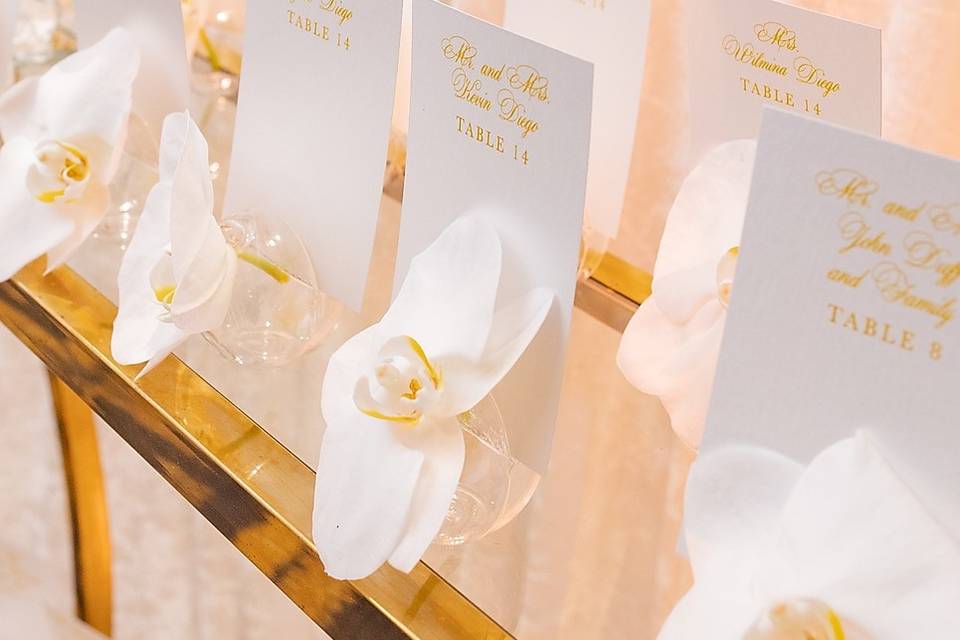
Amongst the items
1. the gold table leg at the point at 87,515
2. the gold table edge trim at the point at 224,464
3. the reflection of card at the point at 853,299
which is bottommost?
the gold table leg at the point at 87,515

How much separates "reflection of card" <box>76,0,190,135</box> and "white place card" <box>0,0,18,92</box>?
11cm

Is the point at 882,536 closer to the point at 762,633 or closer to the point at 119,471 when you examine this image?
the point at 762,633

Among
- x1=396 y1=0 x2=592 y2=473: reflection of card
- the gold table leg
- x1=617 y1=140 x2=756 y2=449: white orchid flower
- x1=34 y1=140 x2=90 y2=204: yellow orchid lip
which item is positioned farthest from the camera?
the gold table leg

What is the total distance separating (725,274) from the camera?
0.53 metres

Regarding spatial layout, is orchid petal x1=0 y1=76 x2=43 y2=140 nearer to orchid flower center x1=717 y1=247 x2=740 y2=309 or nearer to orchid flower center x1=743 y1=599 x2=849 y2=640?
orchid flower center x1=717 y1=247 x2=740 y2=309

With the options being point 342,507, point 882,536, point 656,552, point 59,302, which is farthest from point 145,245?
point 882,536

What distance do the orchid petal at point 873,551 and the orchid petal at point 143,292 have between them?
0.40 meters

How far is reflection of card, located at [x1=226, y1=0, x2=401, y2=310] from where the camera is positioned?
21.6 inches

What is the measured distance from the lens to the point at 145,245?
627mm

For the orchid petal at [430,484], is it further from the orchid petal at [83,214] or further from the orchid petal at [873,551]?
the orchid petal at [83,214]

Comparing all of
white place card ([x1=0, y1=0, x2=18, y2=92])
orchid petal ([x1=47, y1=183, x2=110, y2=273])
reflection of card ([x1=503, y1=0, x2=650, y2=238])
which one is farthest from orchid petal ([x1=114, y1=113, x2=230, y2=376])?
white place card ([x1=0, y1=0, x2=18, y2=92])

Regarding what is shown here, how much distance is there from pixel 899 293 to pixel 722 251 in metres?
0.22

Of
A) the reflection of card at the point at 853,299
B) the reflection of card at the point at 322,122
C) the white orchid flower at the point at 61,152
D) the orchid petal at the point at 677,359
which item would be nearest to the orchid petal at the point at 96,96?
the white orchid flower at the point at 61,152

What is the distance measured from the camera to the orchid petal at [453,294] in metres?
0.47
